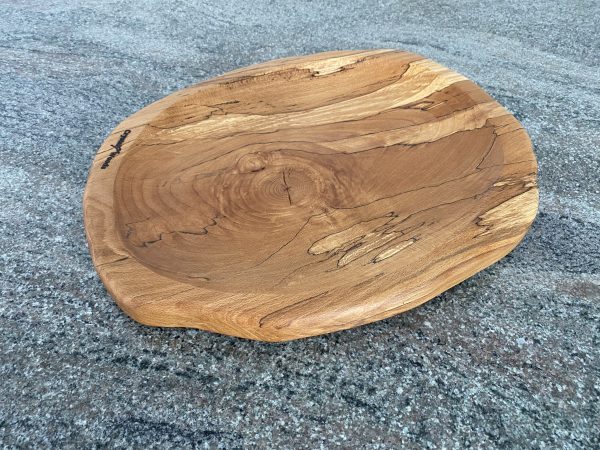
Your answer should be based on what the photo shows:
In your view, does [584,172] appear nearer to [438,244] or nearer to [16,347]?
[438,244]

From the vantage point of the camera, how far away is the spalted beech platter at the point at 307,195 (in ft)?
2.40

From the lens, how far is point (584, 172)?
1.11 meters

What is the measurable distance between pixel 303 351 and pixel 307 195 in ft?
0.88

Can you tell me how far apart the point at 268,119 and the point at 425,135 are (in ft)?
0.90

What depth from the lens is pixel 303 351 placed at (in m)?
0.79

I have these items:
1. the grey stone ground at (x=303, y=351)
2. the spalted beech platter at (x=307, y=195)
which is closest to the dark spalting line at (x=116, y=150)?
the spalted beech platter at (x=307, y=195)

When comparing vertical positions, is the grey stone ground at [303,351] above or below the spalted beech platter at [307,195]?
below

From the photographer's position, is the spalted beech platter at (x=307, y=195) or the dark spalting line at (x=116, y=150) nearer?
the spalted beech platter at (x=307, y=195)

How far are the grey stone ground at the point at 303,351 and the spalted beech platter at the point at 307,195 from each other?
74 mm

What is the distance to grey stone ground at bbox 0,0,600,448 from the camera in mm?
705

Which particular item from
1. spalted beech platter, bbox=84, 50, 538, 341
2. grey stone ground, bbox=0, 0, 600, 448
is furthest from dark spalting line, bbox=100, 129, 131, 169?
grey stone ground, bbox=0, 0, 600, 448

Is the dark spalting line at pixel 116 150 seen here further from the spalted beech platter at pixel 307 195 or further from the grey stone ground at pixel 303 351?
the grey stone ground at pixel 303 351

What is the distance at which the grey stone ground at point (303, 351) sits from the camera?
2.31 ft

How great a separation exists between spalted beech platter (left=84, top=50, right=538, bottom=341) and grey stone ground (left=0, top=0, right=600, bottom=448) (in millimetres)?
74
